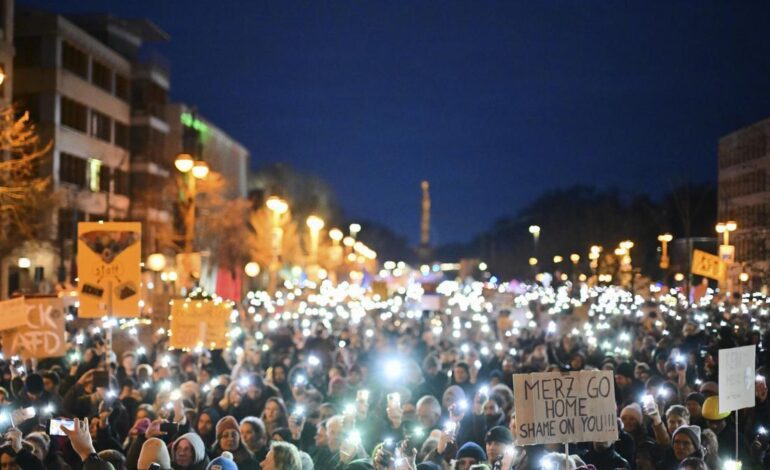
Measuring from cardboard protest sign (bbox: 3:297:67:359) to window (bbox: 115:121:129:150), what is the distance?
1788 inches

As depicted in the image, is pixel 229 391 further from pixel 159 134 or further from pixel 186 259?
pixel 159 134

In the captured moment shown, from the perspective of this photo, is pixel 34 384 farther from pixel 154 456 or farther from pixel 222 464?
pixel 222 464

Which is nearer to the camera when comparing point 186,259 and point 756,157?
point 186,259

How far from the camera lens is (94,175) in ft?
179

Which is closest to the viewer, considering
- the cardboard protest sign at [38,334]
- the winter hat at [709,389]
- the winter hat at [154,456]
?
the winter hat at [154,456]

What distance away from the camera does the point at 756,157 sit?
3159 cm

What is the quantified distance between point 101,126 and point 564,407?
49.7 metres

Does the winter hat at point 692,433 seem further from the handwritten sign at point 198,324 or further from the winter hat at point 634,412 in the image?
the handwritten sign at point 198,324

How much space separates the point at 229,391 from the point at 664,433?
5160mm

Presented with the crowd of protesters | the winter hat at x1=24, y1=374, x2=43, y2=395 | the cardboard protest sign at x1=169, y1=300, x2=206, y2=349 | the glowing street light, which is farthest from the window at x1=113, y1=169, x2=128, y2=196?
the winter hat at x1=24, y1=374, x2=43, y2=395

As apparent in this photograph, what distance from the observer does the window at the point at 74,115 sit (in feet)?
163

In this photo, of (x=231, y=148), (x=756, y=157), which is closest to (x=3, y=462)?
(x=756, y=157)

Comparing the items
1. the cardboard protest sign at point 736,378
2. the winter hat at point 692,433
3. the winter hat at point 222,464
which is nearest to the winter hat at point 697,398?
the cardboard protest sign at point 736,378

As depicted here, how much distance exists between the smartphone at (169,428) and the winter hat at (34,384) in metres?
3.00
